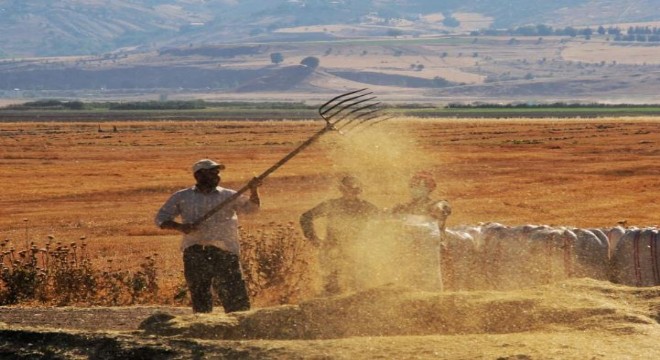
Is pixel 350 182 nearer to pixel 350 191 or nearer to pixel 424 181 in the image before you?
pixel 350 191

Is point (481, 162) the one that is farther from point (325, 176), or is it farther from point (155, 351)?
point (155, 351)

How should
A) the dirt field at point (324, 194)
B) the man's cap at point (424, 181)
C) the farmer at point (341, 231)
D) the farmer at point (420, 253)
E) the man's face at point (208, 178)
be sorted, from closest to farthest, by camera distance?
1. the dirt field at point (324, 194)
2. the man's face at point (208, 178)
3. the farmer at point (420, 253)
4. the farmer at point (341, 231)
5. the man's cap at point (424, 181)

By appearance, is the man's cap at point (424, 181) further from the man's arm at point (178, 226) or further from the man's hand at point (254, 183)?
the man's arm at point (178, 226)

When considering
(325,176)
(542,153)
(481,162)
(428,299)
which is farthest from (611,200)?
(428,299)

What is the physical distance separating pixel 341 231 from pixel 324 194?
1945 centimetres

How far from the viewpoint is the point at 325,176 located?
110 feet

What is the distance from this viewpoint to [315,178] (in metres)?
32.8

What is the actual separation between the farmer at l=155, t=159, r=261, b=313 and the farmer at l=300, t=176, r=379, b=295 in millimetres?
992

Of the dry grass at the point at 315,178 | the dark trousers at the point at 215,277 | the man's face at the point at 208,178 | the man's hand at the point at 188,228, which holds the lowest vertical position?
the dry grass at the point at 315,178

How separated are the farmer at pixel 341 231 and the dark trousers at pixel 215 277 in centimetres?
104

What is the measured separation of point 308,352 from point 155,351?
0.81 meters

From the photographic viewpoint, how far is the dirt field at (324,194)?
6.54 m

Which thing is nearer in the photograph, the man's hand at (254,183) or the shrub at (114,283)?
the man's hand at (254,183)

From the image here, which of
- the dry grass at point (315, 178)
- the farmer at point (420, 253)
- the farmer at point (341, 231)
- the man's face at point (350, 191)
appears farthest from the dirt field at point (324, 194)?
the farmer at point (420, 253)
